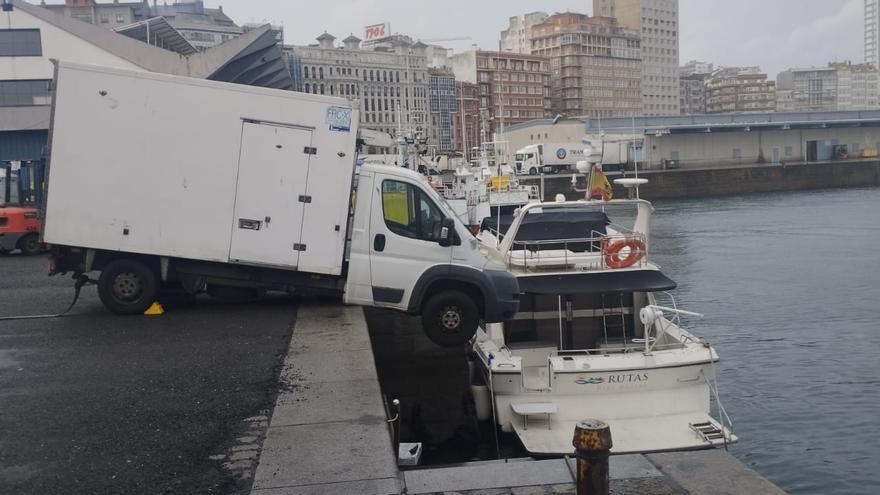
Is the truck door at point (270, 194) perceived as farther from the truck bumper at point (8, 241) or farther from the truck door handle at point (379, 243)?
the truck bumper at point (8, 241)

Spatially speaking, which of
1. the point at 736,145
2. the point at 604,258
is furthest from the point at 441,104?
the point at 604,258

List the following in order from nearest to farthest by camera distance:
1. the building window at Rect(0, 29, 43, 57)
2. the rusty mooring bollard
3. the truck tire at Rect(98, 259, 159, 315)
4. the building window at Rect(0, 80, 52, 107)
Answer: the rusty mooring bollard < the truck tire at Rect(98, 259, 159, 315) < the building window at Rect(0, 29, 43, 57) < the building window at Rect(0, 80, 52, 107)

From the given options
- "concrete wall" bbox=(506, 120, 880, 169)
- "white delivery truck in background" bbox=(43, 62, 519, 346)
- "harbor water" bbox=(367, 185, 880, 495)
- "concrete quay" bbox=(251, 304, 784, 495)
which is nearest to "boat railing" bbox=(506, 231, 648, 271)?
"white delivery truck in background" bbox=(43, 62, 519, 346)

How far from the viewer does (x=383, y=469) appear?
6777 millimetres

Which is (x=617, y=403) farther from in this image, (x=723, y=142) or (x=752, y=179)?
(x=723, y=142)

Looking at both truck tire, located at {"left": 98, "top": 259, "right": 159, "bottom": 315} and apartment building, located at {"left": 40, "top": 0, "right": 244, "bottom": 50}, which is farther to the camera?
apartment building, located at {"left": 40, "top": 0, "right": 244, "bottom": 50}

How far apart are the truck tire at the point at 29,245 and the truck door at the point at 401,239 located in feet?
53.1

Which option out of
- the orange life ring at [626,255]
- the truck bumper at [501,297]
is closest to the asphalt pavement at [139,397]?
the truck bumper at [501,297]

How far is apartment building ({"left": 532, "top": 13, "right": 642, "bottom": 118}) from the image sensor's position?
174875 millimetres

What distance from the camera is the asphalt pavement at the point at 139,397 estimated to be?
6.86 m

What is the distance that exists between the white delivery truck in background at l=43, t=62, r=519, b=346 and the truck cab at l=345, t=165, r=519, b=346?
20mm

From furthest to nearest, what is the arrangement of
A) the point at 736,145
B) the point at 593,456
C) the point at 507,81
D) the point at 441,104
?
the point at 507,81 < the point at 441,104 < the point at 736,145 < the point at 593,456

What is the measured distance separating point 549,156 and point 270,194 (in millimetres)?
77800

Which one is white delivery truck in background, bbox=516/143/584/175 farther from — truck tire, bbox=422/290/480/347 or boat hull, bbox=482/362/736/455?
truck tire, bbox=422/290/480/347
